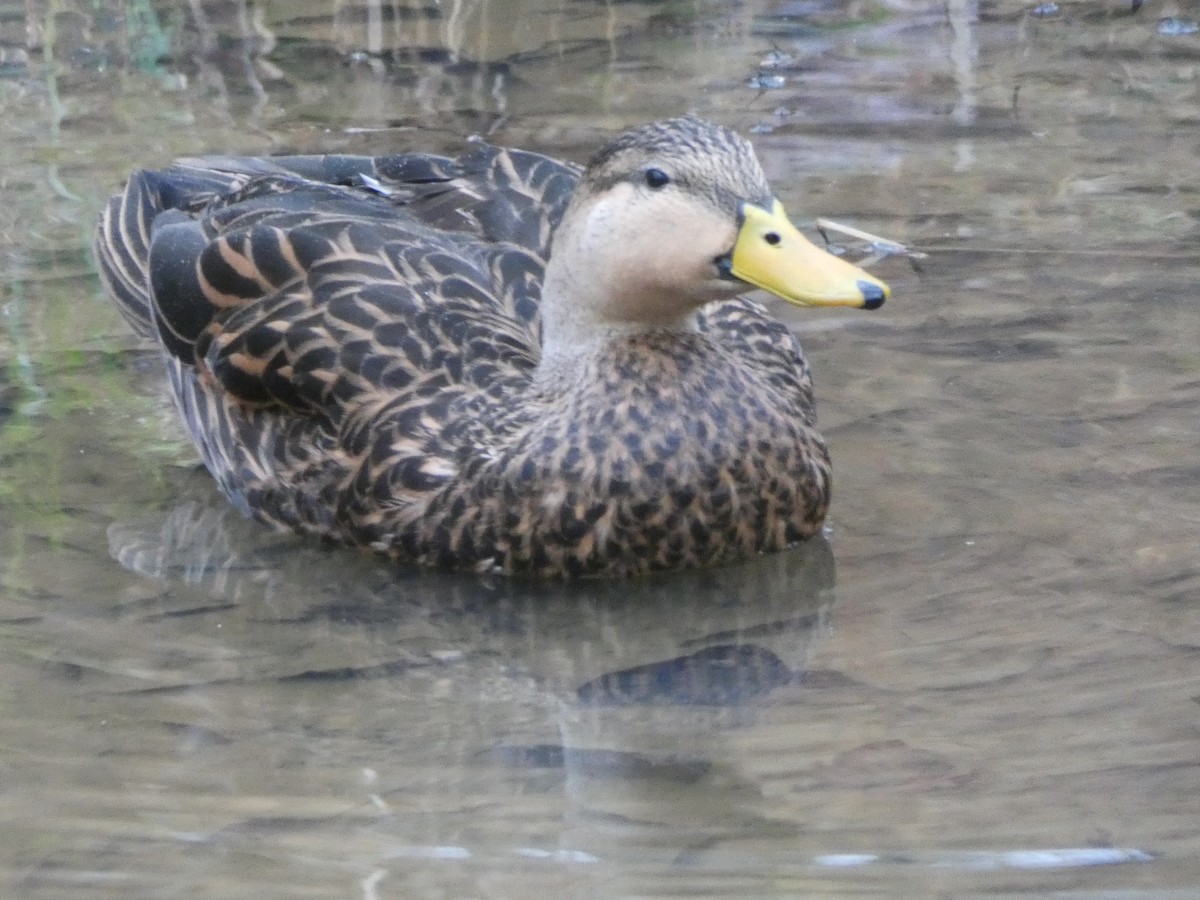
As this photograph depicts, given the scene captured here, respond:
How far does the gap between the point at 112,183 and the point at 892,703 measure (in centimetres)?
443

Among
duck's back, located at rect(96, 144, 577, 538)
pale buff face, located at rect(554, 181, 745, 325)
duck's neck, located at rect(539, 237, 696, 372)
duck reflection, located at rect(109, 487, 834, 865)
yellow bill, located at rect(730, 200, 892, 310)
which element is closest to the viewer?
duck reflection, located at rect(109, 487, 834, 865)

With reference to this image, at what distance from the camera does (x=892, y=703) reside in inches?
165

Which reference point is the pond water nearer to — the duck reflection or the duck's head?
the duck reflection

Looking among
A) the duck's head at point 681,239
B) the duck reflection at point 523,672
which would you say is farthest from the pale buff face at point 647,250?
the duck reflection at point 523,672

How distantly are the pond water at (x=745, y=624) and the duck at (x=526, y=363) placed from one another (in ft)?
0.46

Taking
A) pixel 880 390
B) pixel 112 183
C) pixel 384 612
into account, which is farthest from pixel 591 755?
pixel 112 183

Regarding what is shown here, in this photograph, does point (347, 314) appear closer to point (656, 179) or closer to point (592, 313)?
point (592, 313)

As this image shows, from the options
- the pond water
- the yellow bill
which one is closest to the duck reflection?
the pond water

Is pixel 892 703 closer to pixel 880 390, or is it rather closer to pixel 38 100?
pixel 880 390

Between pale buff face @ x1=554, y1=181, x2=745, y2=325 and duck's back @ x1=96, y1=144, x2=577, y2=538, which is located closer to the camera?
pale buff face @ x1=554, y1=181, x2=745, y2=325

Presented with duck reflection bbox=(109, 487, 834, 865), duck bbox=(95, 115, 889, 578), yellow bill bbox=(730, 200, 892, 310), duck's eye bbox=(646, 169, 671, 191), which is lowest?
duck reflection bbox=(109, 487, 834, 865)

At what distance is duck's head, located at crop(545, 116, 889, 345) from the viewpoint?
4586mm

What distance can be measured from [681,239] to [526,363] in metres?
0.71

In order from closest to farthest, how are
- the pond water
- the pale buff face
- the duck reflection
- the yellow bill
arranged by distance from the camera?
the pond water → the duck reflection → the yellow bill → the pale buff face
